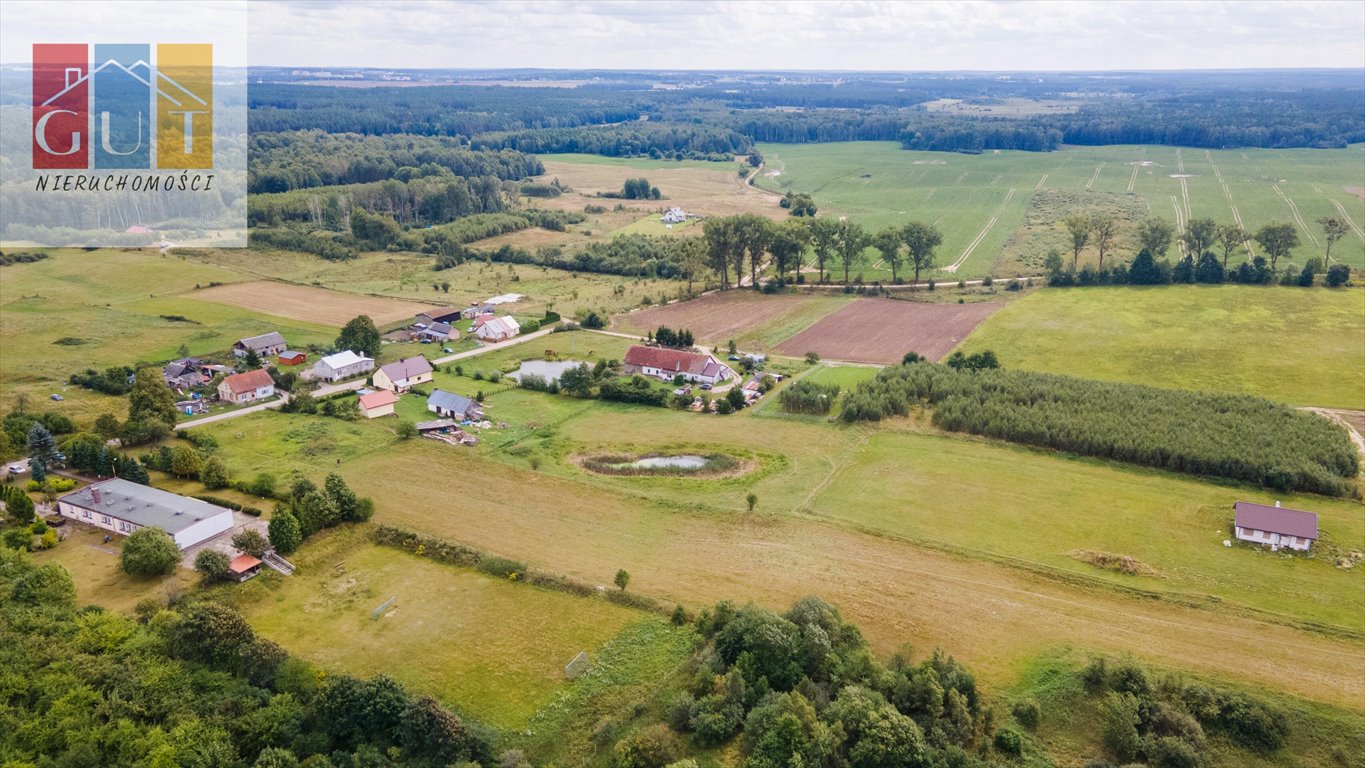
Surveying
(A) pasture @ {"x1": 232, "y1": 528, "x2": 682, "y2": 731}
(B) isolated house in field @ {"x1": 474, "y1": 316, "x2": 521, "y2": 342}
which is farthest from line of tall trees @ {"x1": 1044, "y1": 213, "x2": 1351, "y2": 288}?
(A) pasture @ {"x1": 232, "y1": 528, "x2": 682, "y2": 731}

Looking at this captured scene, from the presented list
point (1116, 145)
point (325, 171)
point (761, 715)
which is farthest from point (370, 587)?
point (1116, 145)

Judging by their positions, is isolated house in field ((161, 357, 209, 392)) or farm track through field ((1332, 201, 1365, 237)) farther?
farm track through field ((1332, 201, 1365, 237))

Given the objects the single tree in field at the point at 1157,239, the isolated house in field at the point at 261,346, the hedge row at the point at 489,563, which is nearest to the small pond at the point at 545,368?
the isolated house in field at the point at 261,346

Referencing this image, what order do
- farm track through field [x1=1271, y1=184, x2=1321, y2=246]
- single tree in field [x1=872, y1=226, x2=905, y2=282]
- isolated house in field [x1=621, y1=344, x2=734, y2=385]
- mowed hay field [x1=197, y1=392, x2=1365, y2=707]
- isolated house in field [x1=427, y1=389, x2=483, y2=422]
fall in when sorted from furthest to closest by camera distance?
farm track through field [x1=1271, y1=184, x2=1321, y2=246], single tree in field [x1=872, y1=226, x2=905, y2=282], isolated house in field [x1=621, y1=344, x2=734, y2=385], isolated house in field [x1=427, y1=389, x2=483, y2=422], mowed hay field [x1=197, y1=392, x2=1365, y2=707]

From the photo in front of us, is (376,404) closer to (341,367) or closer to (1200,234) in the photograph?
(341,367)

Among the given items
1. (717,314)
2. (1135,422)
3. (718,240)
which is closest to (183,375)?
(717,314)

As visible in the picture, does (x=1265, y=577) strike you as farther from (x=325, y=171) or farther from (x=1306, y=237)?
(x=325, y=171)

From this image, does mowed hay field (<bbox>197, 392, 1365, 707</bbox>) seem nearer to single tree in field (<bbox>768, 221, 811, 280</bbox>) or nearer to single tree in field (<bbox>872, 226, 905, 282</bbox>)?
single tree in field (<bbox>768, 221, 811, 280</bbox>)
